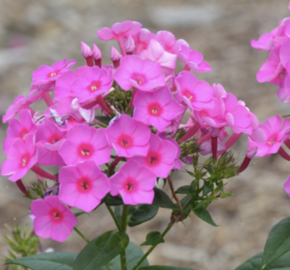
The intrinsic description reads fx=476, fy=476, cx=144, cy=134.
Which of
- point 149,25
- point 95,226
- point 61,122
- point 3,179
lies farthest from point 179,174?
point 61,122

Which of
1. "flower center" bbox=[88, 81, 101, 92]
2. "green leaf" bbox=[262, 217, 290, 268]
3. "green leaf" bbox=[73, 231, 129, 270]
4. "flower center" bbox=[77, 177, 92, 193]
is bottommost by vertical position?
"green leaf" bbox=[73, 231, 129, 270]

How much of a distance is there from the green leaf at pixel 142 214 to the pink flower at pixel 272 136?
0.99 ft

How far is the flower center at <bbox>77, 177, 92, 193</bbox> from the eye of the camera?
37.7 inches

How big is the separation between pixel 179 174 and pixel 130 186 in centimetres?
182

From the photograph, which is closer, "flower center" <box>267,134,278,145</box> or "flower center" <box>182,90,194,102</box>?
"flower center" <box>182,90,194,102</box>

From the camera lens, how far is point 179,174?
2779 millimetres

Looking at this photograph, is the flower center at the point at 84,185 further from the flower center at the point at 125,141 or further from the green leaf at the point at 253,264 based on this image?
the green leaf at the point at 253,264

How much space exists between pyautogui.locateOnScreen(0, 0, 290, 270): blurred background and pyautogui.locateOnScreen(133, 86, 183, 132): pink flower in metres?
1.35

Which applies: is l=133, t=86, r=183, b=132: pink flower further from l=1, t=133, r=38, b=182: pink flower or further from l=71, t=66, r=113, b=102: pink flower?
l=1, t=133, r=38, b=182: pink flower

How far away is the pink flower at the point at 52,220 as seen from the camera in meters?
1.02

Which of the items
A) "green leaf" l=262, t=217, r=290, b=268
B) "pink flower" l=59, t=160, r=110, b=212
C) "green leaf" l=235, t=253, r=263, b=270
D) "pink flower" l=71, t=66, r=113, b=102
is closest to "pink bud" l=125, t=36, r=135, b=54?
"pink flower" l=71, t=66, r=113, b=102

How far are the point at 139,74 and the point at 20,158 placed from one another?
0.32m

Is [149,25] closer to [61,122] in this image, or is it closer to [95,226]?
[95,226]

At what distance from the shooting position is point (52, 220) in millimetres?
1027
